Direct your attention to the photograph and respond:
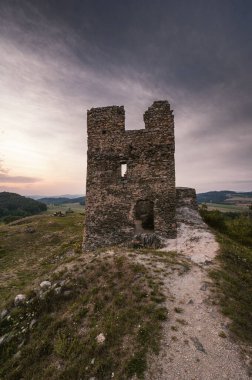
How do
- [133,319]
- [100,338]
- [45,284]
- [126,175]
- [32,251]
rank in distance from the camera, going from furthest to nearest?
[32,251] → [126,175] → [45,284] → [133,319] → [100,338]

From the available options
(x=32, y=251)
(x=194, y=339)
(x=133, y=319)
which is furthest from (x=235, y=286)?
(x=32, y=251)

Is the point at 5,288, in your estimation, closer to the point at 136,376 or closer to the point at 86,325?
the point at 86,325

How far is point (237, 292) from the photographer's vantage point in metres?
10.7

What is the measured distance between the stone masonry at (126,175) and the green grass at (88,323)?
5.21 metres

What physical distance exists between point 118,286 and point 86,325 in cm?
216

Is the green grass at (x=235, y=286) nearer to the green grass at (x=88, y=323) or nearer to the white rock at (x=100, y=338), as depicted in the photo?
the green grass at (x=88, y=323)

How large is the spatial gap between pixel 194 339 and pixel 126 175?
44.4 feet

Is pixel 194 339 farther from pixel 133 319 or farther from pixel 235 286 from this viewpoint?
pixel 235 286

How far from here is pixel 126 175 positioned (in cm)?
1994

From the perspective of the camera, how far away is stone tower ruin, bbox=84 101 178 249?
63.1 feet

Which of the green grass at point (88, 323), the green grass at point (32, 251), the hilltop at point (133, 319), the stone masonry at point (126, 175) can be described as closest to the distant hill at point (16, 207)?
the green grass at point (32, 251)

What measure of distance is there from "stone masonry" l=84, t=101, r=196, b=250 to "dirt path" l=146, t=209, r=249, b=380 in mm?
7781

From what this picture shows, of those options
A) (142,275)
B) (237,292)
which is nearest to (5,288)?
(142,275)

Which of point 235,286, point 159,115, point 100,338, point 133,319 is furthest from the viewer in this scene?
point 159,115
